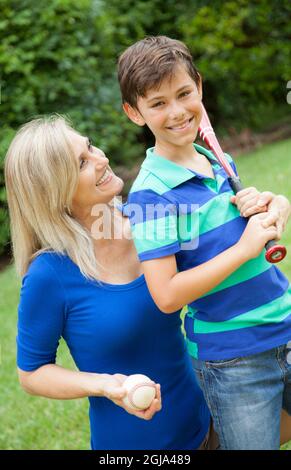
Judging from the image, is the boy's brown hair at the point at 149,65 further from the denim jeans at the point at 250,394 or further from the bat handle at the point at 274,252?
the denim jeans at the point at 250,394

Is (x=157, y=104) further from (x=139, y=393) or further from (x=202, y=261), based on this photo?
(x=139, y=393)

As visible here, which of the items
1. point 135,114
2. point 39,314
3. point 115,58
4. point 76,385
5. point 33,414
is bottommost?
point 33,414

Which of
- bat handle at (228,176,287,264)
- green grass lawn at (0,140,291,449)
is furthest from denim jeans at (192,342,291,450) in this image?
green grass lawn at (0,140,291,449)

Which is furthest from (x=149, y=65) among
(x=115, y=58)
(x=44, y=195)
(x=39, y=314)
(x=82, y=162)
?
(x=115, y=58)

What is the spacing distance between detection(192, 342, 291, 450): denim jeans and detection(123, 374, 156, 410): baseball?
24cm

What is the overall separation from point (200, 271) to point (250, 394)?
39cm

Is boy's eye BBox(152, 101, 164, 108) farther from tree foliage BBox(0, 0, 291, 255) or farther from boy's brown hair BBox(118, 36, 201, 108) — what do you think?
tree foliage BBox(0, 0, 291, 255)

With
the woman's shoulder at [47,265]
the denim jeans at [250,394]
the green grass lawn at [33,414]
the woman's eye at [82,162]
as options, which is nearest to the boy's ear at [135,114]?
the woman's eye at [82,162]

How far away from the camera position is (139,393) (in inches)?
72.3

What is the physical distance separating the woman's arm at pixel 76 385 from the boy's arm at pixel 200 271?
0.78 ft

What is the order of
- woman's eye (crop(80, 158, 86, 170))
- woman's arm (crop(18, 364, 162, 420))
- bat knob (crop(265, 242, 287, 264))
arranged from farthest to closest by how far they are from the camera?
1. woman's eye (crop(80, 158, 86, 170))
2. woman's arm (crop(18, 364, 162, 420))
3. bat knob (crop(265, 242, 287, 264))

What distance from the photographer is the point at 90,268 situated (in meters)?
2.15

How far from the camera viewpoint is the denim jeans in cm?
198
